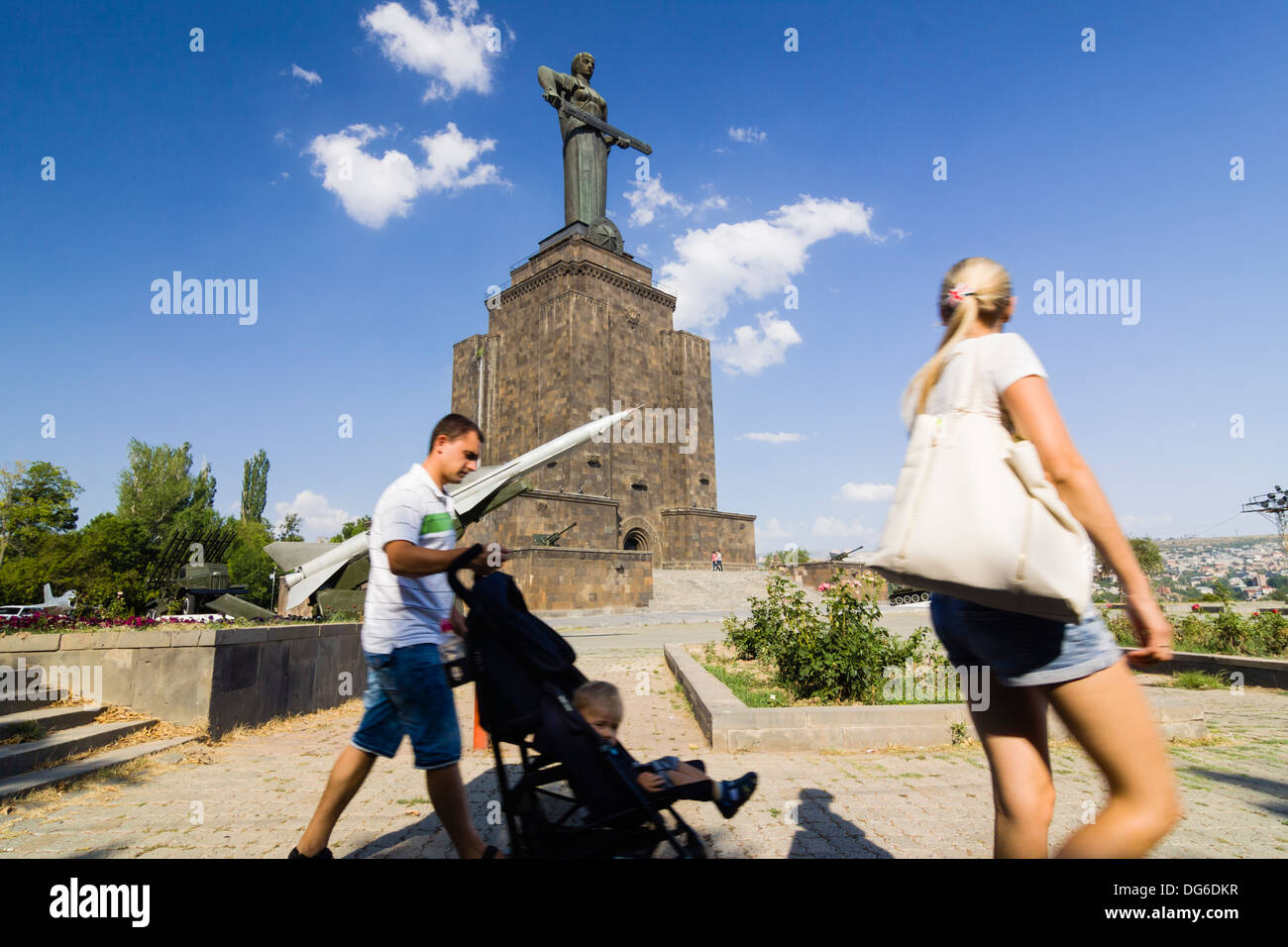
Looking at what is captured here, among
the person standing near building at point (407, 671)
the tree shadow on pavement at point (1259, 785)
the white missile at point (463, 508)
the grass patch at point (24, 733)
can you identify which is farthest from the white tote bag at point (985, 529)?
the white missile at point (463, 508)

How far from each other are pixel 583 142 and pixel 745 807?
1528 inches

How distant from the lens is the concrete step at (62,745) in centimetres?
480

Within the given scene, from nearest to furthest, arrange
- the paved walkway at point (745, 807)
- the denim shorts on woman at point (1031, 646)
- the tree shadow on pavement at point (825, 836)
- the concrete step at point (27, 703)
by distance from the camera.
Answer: the denim shorts on woman at point (1031, 646)
the tree shadow on pavement at point (825, 836)
the paved walkway at point (745, 807)
the concrete step at point (27, 703)

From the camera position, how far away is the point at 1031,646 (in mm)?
1869

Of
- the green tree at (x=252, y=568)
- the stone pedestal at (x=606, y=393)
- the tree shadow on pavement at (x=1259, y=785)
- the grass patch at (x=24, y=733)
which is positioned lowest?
the green tree at (x=252, y=568)

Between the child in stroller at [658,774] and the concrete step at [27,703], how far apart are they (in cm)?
606

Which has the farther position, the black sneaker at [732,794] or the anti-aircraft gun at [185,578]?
the anti-aircraft gun at [185,578]

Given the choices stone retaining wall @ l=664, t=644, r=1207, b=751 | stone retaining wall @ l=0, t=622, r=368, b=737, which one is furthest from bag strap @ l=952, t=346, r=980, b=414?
stone retaining wall @ l=0, t=622, r=368, b=737

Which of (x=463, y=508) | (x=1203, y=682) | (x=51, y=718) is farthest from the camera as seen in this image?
(x=463, y=508)

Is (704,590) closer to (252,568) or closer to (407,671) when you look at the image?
(407,671)

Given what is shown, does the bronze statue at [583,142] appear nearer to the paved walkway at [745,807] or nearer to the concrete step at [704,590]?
the concrete step at [704,590]

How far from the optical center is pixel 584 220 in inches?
1454

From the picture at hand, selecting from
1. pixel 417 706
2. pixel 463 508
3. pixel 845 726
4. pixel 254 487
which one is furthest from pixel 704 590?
pixel 254 487
